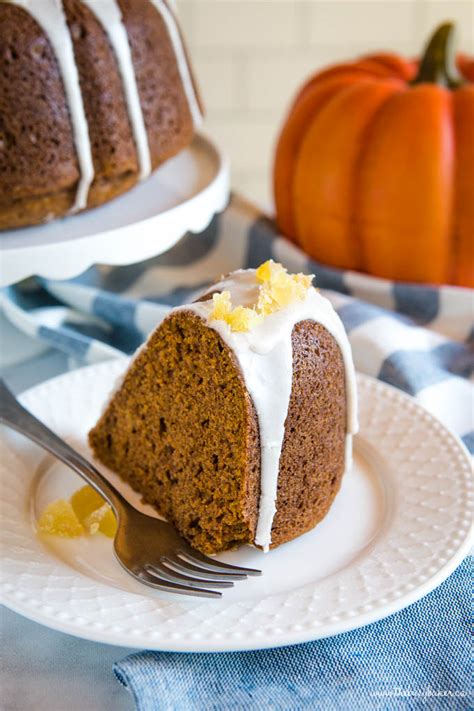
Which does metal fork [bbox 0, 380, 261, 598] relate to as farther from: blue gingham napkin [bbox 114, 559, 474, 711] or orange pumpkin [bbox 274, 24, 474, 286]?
orange pumpkin [bbox 274, 24, 474, 286]

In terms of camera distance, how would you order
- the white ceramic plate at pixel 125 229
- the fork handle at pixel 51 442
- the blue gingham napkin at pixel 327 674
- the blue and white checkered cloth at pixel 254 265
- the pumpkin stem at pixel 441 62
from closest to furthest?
1. the blue gingham napkin at pixel 327 674
2. the fork handle at pixel 51 442
3. the white ceramic plate at pixel 125 229
4. the blue and white checkered cloth at pixel 254 265
5. the pumpkin stem at pixel 441 62

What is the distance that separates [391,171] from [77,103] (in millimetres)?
692

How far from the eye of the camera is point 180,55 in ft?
5.49

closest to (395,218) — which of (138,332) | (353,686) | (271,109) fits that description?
(138,332)

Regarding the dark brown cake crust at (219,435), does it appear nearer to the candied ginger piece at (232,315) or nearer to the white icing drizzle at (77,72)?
the candied ginger piece at (232,315)

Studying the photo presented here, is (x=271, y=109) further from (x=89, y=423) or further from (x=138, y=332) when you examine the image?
(x=89, y=423)

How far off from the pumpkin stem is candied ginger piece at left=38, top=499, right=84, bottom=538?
4.16ft

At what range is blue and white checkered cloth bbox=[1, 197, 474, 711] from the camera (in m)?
0.94

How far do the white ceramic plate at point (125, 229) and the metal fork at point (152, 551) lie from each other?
25 cm

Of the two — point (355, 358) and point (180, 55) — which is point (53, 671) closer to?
point (355, 358)

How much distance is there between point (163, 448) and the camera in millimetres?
1180

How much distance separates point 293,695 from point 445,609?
0.79 ft

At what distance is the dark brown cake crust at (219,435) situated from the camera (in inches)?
42.0

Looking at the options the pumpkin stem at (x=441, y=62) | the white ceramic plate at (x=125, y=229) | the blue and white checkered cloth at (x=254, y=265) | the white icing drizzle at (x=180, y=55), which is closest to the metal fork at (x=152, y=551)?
the white ceramic plate at (x=125, y=229)
